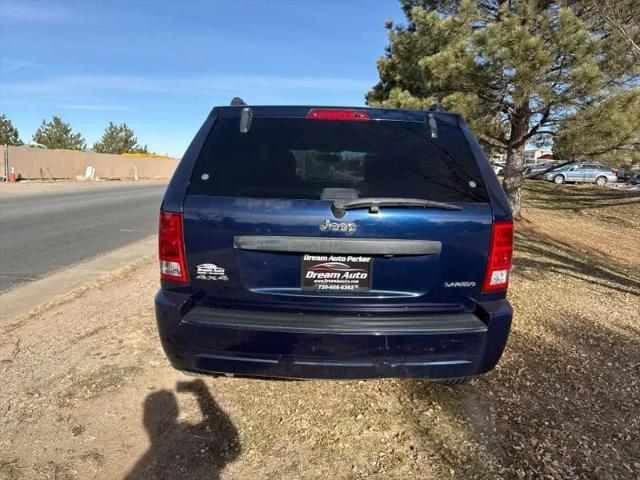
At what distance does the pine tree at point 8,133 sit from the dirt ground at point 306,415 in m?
77.6

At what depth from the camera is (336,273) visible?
270 centimetres

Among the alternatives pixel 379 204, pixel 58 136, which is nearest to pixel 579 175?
pixel 379 204

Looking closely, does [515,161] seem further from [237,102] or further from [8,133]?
[8,133]

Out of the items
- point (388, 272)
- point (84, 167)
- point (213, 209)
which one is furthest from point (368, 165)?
point (84, 167)

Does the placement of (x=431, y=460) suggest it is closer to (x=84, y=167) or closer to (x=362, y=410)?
(x=362, y=410)

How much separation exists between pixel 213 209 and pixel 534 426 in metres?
2.31

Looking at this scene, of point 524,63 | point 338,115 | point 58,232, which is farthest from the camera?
point 58,232

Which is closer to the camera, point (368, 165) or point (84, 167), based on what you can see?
point (368, 165)

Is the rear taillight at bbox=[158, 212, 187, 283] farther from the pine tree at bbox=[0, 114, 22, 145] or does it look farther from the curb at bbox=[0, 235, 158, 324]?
the pine tree at bbox=[0, 114, 22, 145]

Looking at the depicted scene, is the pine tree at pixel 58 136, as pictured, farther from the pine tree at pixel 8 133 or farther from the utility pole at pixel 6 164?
the utility pole at pixel 6 164

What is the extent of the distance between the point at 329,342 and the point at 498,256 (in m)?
1.02

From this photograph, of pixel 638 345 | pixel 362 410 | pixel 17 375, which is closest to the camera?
pixel 362 410

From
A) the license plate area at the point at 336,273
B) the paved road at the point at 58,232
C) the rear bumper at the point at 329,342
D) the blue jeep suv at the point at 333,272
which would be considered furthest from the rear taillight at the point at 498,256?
the paved road at the point at 58,232

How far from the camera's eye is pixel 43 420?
3104mm
